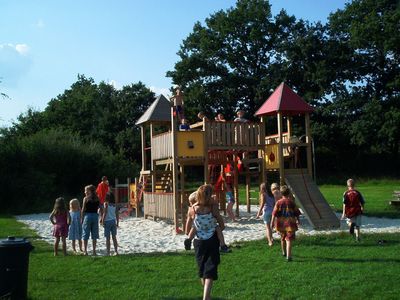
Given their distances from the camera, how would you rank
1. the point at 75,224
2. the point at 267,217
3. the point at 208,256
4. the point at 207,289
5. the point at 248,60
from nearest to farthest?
the point at 207,289 → the point at 208,256 → the point at 75,224 → the point at 267,217 → the point at 248,60

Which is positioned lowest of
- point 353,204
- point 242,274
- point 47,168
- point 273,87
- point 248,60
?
point 242,274

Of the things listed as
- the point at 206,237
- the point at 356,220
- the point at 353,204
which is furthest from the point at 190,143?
the point at 206,237

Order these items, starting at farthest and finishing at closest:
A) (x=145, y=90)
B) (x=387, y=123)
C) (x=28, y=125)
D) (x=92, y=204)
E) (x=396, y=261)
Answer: (x=145, y=90) → (x=28, y=125) → (x=387, y=123) → (x=92, y=204) → (x=396, y=261)

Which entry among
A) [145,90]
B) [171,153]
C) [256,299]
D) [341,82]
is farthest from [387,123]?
[256,299]

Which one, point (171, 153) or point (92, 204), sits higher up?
point (171, 153)

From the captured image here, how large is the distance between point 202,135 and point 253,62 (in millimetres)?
37282

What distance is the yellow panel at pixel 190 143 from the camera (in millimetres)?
16922

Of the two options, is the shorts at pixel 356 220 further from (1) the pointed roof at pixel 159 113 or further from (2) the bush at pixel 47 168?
(2) the bush at pixel 47 168

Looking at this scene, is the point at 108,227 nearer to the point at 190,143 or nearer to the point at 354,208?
the point at 354,208

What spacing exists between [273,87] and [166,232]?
34943mm

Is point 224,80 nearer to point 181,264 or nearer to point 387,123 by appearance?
point 387,123

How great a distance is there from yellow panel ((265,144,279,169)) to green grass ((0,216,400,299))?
20.5ft

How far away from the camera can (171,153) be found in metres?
17.9

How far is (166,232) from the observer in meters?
16.4
